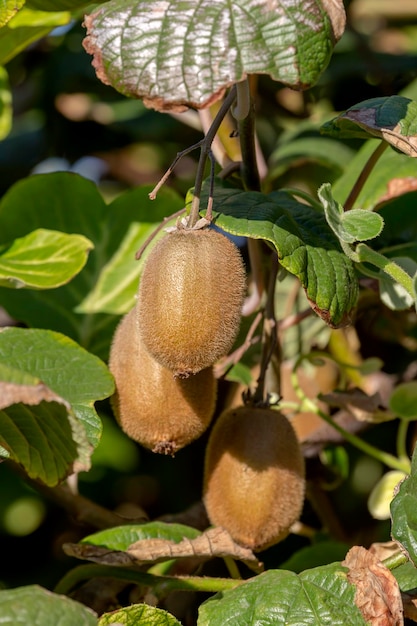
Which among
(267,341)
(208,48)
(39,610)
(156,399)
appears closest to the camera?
(39,610)

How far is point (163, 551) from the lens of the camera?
0.99 m

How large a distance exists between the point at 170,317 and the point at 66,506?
0.46m

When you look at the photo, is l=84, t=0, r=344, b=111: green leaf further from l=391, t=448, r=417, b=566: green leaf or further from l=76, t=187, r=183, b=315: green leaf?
l=76, t=187, r=183, b=315: green leaf

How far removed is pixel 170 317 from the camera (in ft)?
2.95

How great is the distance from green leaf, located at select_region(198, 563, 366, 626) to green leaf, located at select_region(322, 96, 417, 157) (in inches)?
17.7

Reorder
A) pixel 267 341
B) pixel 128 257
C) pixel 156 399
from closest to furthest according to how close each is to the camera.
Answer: pixel 156 399 → pixel 267 341 → pixel 128 257

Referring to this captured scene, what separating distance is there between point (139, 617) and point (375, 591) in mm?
234

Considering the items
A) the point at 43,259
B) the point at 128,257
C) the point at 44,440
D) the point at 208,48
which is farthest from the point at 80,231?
the point at 208,48

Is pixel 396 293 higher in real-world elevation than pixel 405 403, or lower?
higher

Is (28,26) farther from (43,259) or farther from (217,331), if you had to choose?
(217,331)

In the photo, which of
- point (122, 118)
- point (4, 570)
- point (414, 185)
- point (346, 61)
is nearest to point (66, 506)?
point (414, 185)

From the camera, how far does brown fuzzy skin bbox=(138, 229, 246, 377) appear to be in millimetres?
898

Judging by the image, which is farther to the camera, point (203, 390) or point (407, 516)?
point (203, 390)

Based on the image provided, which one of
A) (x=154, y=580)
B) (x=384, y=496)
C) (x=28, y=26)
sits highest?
(x=28, y=26)
